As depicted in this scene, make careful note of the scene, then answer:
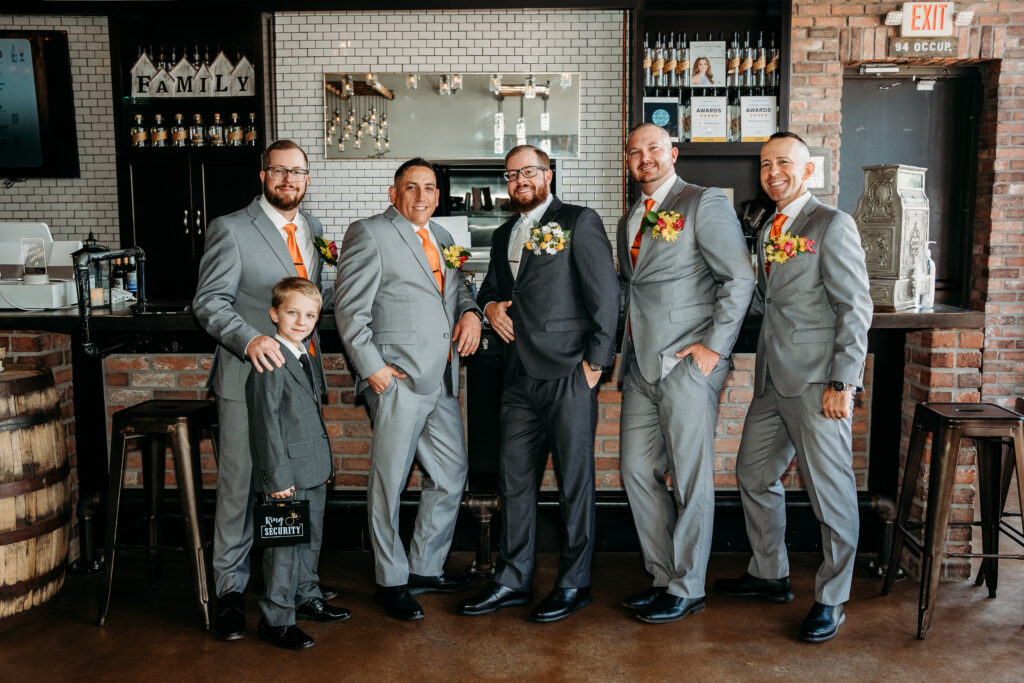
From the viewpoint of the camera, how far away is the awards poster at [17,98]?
638 cm

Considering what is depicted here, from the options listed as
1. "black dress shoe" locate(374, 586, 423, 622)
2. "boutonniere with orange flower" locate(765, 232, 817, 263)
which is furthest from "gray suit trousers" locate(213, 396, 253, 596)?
"boutonniere with orange flower" locate(765, 232, 817, 263)

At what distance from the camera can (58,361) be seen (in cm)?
371

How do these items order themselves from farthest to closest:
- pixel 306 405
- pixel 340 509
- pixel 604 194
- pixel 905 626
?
pixel 604 194 → pixel 340 509 → pixel 905 626 → pixel 306 405

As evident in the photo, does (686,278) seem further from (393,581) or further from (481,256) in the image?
(481,256)

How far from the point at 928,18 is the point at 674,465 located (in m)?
4.30

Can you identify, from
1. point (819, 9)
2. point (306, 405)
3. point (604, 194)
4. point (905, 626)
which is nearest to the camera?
point (306, 405)

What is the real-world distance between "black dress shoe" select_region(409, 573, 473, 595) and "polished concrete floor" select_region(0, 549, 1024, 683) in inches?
1.6

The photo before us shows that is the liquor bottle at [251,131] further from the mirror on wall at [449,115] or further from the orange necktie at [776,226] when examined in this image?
the orange necktie at [776,226]

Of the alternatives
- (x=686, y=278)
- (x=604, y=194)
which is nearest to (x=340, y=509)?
(x=686, y=278)

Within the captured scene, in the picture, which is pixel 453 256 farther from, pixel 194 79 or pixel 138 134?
pixel 138 134

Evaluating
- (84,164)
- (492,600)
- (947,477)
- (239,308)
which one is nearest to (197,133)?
(84,164)

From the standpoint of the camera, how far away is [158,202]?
620 centimetres

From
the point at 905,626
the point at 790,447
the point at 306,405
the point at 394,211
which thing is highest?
the point at 394,211

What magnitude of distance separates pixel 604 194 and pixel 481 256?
3.67ft
